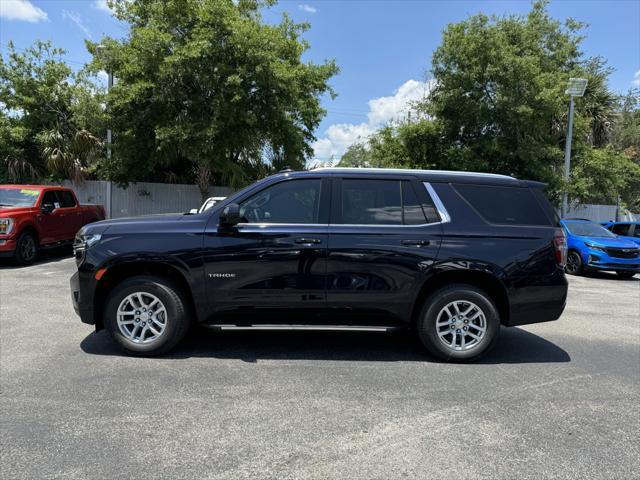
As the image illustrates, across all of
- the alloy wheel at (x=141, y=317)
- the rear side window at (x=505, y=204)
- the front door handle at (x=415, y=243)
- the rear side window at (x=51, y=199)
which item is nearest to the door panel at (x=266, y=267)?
the alloy wheel at (x=141, y=317)

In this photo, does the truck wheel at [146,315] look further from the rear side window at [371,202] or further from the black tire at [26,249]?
the black tire at [26,249]

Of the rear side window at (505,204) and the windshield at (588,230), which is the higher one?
the rear side window at (505,204)

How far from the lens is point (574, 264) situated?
12.1 m

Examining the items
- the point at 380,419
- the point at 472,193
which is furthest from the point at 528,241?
the point at 380,419

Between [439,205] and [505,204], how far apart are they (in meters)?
0.73

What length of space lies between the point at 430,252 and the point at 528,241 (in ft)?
3.44

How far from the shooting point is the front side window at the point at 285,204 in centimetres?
463

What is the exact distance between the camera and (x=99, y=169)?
1675 cm

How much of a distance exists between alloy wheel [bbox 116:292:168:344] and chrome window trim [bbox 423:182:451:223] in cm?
297

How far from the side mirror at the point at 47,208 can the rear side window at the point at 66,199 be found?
0.60 m

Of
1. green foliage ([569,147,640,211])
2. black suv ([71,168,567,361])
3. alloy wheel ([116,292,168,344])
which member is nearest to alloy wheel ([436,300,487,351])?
black suv ([71,168,567,361])

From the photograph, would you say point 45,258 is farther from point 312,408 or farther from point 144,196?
point 312,408

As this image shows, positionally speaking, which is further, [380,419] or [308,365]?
[308,365]

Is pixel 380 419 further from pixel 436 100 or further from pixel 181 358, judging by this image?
pixel 436 100
